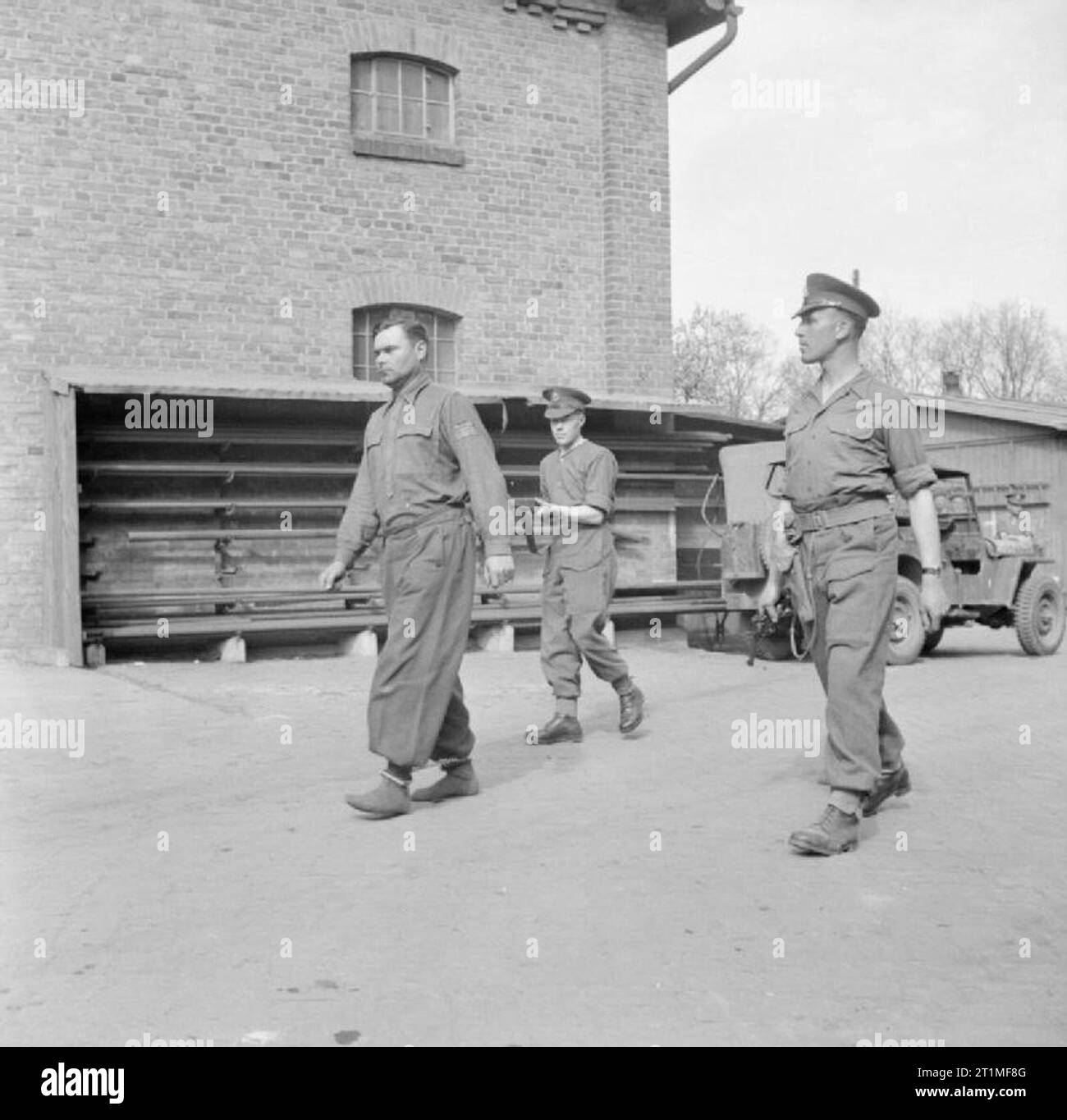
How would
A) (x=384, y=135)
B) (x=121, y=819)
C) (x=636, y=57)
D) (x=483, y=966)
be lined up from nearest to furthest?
1. (x=483, y=966)
2. (x=121, y=819)
3. (x=384, y=135)
4. (x=636, y=57)

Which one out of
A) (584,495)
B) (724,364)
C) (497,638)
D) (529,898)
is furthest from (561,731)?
(724,364)

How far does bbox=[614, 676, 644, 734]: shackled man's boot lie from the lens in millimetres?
8359

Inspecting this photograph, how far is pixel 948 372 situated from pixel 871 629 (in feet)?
92.8

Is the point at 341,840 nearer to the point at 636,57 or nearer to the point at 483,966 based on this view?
the point at 483,966

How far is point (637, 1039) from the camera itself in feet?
11.1

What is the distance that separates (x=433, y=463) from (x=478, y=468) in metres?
0.22

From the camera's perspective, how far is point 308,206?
47.7ft

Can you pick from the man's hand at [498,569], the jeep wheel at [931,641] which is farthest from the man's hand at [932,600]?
the jeep wheel at [931,641]

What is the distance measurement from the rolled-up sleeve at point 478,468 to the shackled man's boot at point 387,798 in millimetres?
1044

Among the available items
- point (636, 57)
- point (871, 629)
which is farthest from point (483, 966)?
point (636, 57)

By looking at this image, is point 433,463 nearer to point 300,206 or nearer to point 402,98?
point 300,206

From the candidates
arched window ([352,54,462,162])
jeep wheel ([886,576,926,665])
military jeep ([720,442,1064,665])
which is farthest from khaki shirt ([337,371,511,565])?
arched window ([352,54,462,162])

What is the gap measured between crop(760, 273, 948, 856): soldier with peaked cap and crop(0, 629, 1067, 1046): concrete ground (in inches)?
14.6

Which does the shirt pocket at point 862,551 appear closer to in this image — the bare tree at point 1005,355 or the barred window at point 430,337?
the barred window at point 430,337
